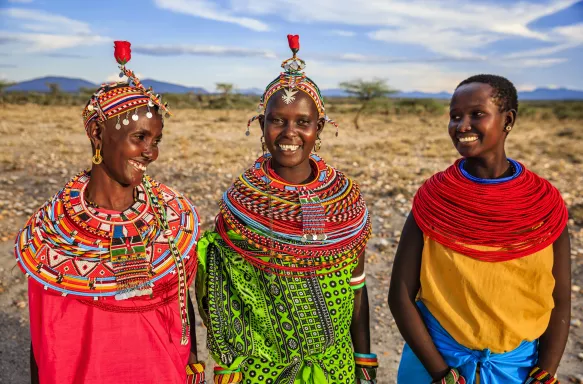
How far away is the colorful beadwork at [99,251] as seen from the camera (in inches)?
73.9

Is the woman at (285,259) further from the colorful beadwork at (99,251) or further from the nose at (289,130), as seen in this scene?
the colorful beadwork at (99,251)

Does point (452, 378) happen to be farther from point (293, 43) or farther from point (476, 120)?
A: point (293, 43)

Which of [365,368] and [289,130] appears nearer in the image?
[289,130]

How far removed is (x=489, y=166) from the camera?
2.03 metres

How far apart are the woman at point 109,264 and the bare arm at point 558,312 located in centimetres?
161

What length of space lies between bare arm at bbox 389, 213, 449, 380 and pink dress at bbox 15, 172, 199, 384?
957 mm

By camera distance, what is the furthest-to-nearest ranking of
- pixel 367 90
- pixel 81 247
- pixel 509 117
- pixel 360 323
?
pixel 367 90
pixel 360 323
pixel 509 117
pixel 81 247

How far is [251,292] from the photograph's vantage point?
213cm

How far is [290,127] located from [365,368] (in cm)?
122

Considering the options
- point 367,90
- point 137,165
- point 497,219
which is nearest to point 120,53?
point 137,165

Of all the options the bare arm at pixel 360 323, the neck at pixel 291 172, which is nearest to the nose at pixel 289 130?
the neck at pixel 291 172

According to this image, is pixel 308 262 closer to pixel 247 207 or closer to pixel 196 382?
pixel 247 207

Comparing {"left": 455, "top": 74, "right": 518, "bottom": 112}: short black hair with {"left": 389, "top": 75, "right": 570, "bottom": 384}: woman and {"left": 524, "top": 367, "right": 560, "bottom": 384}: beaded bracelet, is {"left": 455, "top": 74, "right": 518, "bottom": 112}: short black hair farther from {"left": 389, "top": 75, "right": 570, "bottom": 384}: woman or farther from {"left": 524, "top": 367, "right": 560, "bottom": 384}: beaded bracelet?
{"left": 524, "top": 367, "right": 560, "bottom": 384}: beaded bracelet

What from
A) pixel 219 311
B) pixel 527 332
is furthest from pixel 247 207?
pixel 527 332
